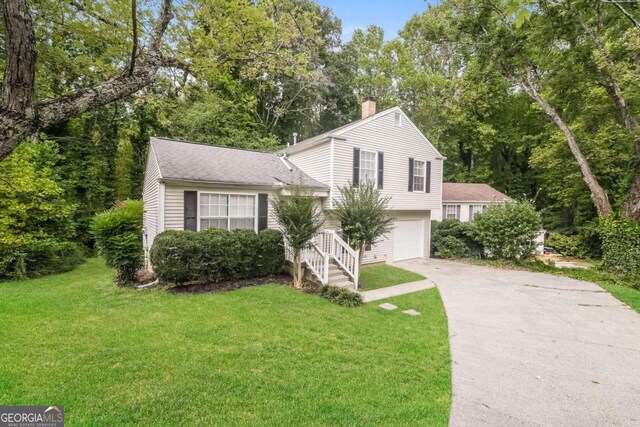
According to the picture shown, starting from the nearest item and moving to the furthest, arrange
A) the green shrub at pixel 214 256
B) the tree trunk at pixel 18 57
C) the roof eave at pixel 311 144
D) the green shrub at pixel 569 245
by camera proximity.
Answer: the tree trunk at pixel 18 57
the green shrub at pixel 214 256
the roof eave at pixel 311 144
the green shrub at pixel 569 245

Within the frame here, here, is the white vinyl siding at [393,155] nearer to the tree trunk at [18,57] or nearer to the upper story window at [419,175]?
the upper story window at [419,175]

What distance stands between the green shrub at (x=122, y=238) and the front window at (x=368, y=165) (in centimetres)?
793

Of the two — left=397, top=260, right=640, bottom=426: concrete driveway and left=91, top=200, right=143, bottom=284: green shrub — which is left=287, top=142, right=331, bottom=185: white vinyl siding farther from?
left=91, top=200, right=143, bottom=284: green shrub

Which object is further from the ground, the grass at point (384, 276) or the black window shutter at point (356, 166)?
the black window shutter at point (356, 166)

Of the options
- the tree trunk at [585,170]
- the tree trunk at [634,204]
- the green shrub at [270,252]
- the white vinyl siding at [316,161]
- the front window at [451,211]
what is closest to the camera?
the green shrub at [270,252]

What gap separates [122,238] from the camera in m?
8.76

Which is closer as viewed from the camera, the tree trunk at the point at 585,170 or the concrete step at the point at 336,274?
the concrete step at the point at 336,274

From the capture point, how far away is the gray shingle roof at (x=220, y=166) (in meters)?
9.52

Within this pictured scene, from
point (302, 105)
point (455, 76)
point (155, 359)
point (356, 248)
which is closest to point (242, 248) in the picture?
point (356, 248)

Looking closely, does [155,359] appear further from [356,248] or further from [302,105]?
[302,105]

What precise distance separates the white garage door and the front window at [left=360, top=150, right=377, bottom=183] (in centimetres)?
286

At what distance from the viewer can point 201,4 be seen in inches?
209

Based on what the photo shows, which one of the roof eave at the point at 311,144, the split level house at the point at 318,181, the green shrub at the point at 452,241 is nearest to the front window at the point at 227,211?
the split level house at the point at 318,181

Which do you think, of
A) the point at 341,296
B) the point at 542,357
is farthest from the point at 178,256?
the point at 542,357
